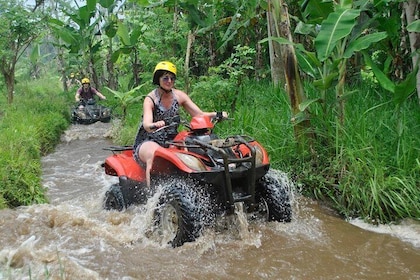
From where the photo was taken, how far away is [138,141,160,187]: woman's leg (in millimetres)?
4531

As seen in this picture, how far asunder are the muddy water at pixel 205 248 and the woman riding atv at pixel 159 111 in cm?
57

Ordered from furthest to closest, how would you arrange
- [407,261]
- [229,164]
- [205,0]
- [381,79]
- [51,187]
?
[205,0] < [51,187] < [381,79] < [229,164] < [407,261]

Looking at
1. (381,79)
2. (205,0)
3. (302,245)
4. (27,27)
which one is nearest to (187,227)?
(302,245)

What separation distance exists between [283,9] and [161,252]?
10.6 feet

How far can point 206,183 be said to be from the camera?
4070 mm

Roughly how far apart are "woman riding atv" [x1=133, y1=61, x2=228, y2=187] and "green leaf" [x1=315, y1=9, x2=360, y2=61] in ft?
3.75

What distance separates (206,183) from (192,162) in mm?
223

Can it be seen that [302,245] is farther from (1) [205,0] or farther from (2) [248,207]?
(1) [205,0]

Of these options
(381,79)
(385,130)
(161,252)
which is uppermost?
(381,79)

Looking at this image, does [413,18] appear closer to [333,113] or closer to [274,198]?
[333,113]

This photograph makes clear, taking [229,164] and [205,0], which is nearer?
[229,164]

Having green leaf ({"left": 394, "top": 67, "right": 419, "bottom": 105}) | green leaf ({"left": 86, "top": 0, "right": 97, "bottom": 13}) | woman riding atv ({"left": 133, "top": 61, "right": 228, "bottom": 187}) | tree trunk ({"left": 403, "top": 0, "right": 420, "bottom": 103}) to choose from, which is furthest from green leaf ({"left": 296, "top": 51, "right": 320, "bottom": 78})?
green leaf ({"left": 86, "top": 0, "right": 97, "bottom": 13})

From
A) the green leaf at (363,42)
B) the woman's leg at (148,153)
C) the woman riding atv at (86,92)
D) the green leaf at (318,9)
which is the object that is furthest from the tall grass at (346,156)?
the woman riding atv at (86,92)

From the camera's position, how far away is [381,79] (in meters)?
5.00
